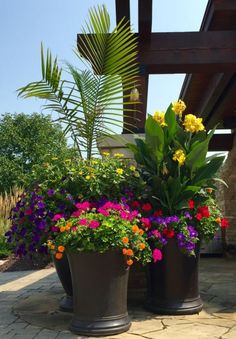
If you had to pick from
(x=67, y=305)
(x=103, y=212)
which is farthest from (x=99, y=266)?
(x=67, y=305)

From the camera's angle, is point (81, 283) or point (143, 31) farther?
point (143, 31)

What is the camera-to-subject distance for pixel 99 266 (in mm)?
3004

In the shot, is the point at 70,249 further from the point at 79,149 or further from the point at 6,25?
the point at 6,25

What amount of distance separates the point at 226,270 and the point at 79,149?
131 inches

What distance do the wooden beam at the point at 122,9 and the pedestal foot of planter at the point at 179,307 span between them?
272cm

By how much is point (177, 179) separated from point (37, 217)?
1.18m

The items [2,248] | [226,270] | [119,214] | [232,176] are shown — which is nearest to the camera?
[119,214]

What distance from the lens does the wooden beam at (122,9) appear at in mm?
4211

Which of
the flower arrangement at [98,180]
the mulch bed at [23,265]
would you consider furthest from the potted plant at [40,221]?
the mulch bed at [23,265]

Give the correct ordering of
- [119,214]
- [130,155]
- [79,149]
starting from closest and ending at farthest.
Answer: [119,214], [79,149], [130,155]

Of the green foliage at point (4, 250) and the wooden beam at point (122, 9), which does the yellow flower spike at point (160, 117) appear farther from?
the green foliage at point (4, 250)

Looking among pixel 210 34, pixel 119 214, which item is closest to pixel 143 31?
pixel 210 34

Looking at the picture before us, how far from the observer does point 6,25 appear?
16.6ft

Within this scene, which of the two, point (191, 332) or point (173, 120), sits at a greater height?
point (173, 120)
